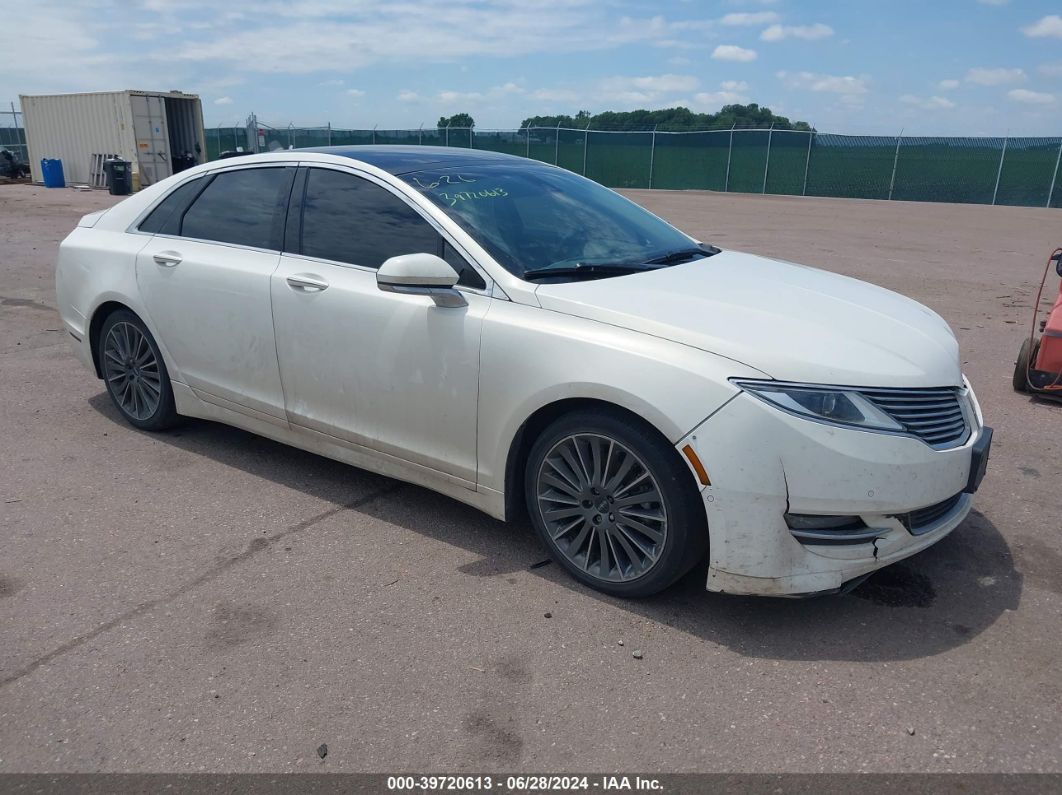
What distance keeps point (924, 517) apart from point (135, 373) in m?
4.36

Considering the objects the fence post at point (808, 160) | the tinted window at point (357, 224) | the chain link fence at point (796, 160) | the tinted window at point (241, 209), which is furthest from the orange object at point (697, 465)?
the fence post at point (808, 160)

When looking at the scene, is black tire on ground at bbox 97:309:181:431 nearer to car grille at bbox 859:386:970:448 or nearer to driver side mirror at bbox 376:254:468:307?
driver side mirror at bbox 376:254:468:307

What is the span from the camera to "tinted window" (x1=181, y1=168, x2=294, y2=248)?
438cm

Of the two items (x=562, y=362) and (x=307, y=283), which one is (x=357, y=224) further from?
(x=562, y=362)

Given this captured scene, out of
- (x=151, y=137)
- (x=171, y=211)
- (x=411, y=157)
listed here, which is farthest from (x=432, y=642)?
(x=151, y=137)

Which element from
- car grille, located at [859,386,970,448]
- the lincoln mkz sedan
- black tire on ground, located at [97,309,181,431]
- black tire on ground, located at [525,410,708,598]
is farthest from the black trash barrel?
car grille, located at [859,386,970,448]

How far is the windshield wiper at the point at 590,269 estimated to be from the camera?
3.60 meters

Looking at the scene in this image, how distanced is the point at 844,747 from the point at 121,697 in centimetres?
231

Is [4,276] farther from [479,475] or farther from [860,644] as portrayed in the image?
[860,644]

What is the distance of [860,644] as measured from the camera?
10.2 feet

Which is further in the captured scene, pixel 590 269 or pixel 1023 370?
pixel 1023 370

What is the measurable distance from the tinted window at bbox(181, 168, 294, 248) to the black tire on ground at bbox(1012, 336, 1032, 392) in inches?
199

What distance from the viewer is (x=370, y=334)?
3.85m

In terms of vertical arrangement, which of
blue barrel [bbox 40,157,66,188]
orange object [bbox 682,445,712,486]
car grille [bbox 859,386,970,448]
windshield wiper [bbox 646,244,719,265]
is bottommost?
blue barrel [bbox 40,157,66,188]
